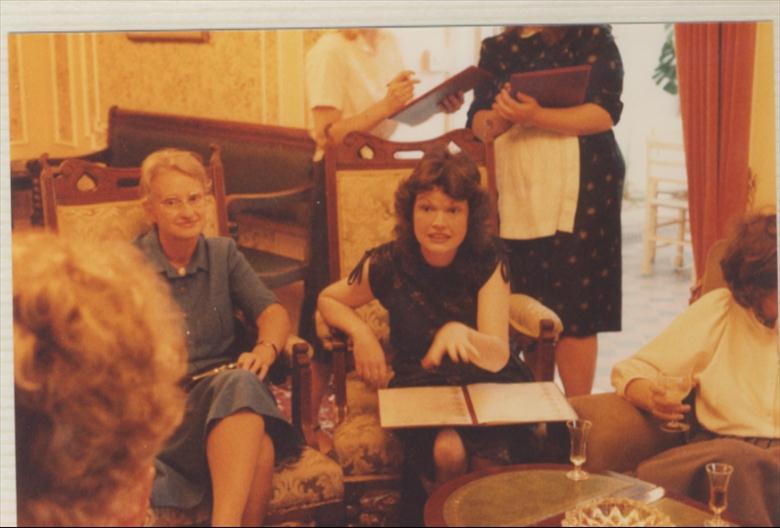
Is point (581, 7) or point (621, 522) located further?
point (581, 7)

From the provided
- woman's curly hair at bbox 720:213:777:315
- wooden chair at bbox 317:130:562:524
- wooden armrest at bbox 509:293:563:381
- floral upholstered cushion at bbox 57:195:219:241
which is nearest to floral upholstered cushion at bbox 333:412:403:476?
wooden chair at bbox 317:130:562:524

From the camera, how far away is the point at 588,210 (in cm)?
229

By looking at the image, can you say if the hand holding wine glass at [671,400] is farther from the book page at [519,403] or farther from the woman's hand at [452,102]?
the woman's hand at [452,102]

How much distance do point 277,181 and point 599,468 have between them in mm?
957

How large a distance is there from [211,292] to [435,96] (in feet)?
2.13

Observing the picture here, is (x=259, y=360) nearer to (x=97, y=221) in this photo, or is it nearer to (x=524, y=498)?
(x=97, y=221)

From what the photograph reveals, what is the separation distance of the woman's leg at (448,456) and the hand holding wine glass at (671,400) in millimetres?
452

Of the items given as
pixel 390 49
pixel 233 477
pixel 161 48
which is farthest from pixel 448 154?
pixel 233 477

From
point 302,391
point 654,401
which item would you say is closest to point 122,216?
point 302,391

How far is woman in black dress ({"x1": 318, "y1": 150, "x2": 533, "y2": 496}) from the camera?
221cm

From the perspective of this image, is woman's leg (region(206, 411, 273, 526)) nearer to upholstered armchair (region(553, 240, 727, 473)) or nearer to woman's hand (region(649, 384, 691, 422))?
upholstered armchair (region(553, 240, 727, 473))

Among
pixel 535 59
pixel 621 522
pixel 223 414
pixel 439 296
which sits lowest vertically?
pixel 621 522

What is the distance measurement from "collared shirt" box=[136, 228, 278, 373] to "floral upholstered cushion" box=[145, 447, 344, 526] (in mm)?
279

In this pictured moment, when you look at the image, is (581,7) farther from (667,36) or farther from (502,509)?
(502,509)
